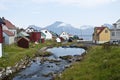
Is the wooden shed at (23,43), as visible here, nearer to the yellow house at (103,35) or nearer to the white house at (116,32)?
the white house at (116,32)

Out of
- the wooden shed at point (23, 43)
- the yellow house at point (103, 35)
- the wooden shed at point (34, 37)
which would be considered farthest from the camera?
the yellow house at point (103, 35)

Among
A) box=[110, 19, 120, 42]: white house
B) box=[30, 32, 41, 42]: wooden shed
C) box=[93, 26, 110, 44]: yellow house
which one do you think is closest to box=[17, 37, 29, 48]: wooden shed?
box=[30, 32, 41, 42]: wooden shed

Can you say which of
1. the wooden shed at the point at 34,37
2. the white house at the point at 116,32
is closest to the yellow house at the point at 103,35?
Result: the white house at the point at 116,32

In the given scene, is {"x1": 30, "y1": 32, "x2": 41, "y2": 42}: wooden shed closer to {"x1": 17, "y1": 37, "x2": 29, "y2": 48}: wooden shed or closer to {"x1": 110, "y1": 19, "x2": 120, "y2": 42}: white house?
{"x1": 17, "y1": 37, "x2": 29, "y2": 48}: wooden shed

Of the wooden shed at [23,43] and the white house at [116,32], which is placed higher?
the white house at [116,32]

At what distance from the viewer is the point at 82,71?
3388 centimetres

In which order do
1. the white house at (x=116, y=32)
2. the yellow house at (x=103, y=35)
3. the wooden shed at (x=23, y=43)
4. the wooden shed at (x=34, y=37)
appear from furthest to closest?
the yellow house at (x=103, y=35) < the wooden shed at (x=34, y=37) < the white house at (x=116, y=32) < the wooden shed at (x=23, y=43)

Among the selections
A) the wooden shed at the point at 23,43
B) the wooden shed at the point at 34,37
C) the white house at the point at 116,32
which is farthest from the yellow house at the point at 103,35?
the wooden shed at the point at 23,43

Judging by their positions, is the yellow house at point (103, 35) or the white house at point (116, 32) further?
the yellow house at point (103, 35)

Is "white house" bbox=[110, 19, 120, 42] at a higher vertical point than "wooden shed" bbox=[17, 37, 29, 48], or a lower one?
higher

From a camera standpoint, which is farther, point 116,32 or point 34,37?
point 34,37

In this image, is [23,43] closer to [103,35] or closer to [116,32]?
[116,32]

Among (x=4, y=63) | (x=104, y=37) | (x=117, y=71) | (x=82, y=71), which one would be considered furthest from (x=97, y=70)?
(x=104, y=37)

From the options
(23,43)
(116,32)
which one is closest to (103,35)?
(116,32)
